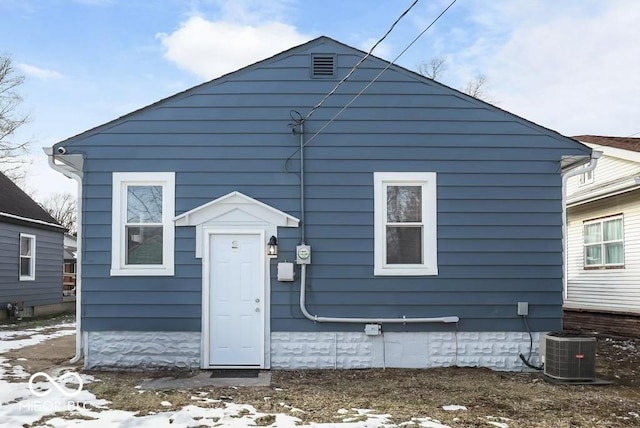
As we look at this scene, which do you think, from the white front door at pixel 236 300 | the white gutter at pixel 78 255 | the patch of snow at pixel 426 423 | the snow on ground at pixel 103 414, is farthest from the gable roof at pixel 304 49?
the patch of snow at pixel 426 423

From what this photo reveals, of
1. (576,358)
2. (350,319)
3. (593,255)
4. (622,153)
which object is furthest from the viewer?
(593,255)

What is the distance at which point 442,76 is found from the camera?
28.2m

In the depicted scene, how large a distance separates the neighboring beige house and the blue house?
4675mm

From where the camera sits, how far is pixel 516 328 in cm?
821

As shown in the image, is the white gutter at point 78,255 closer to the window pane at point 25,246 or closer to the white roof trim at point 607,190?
the window pane at point 25,246

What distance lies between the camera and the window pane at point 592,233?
13.6 metres

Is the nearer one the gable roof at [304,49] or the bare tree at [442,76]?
the gable roof at [304,49]

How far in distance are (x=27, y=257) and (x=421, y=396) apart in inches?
553

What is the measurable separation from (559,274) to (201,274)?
507 centimetres

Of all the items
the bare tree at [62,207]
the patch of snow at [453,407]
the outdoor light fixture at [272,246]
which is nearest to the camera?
the patch of snow at [453,407]

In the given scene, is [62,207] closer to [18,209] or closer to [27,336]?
[18,209]

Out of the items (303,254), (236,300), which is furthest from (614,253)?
(236,300)

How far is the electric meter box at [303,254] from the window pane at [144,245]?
196 centimetres

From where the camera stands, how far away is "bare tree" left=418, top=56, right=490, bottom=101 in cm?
2833
